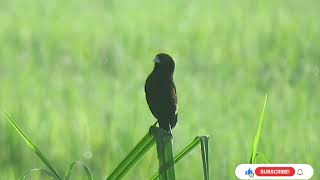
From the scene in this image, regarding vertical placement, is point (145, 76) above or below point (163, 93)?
above

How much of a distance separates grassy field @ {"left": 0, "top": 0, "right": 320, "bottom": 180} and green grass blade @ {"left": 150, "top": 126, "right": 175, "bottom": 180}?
543mm

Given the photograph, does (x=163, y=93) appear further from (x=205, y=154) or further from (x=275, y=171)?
(x=275, y=171)

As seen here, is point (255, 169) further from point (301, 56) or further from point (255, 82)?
point (301, 56)

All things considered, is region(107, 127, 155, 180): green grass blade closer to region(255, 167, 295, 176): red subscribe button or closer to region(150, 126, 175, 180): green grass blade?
region(150, 126, 175, 180): green grass blade

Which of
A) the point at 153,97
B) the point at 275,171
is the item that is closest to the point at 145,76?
the point at 275,171

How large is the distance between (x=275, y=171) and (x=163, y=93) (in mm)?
523

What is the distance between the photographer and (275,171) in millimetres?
1766

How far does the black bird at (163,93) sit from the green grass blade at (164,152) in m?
0.04

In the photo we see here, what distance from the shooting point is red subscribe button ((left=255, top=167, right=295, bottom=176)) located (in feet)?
5.53

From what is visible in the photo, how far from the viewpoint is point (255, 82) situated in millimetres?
2473

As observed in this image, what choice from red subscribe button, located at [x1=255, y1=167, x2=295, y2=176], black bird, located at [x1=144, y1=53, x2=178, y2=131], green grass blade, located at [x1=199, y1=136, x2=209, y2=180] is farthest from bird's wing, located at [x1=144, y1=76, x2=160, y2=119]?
red subscribe button, located at [x1=255, y1=167, x2=295, y2=176]

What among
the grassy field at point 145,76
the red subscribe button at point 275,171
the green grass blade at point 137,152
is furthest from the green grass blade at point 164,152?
the grassy field at point 145,76

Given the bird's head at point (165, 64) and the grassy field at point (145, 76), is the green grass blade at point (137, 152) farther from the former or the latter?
the grassy field at point (145, 76)

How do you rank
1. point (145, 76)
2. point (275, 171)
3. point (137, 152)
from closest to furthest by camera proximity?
point (137, 152)
point (275, 171)
point (145, 76)
